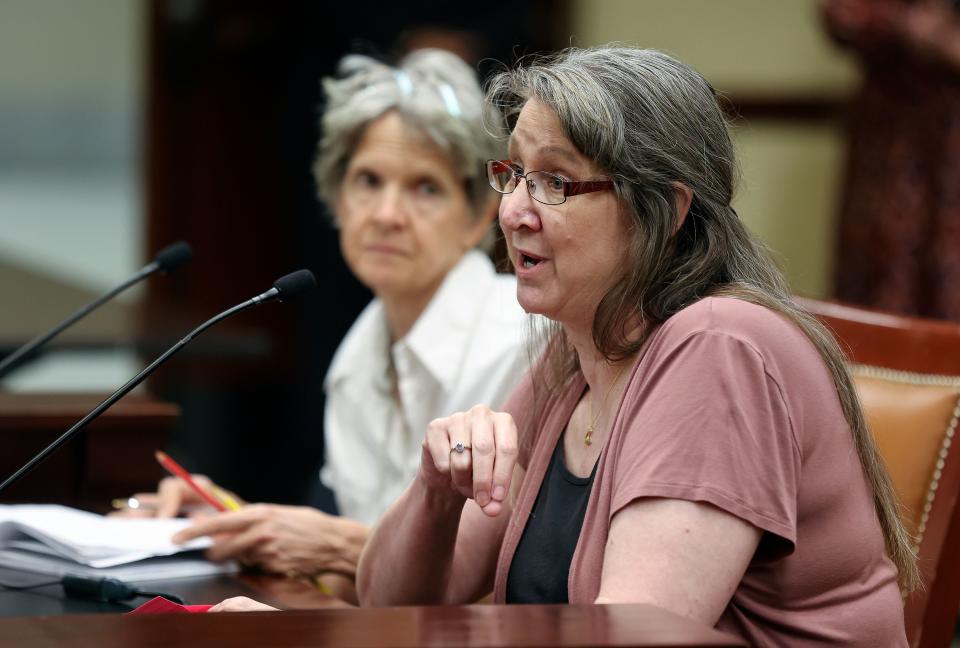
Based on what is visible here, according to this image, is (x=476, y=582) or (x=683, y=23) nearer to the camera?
(x=476, y=582)

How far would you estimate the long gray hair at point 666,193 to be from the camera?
4.75 feet

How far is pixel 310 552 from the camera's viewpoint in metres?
1.91

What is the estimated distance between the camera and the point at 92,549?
1.75 m

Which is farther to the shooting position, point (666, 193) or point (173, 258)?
point (173, 258)

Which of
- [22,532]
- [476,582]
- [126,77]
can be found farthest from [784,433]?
[126,77]

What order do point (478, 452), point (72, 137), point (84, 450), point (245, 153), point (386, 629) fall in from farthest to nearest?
point (72, 137) → point (245, 153) → point (84, 450) → point (478, 452) → point (386, 629)

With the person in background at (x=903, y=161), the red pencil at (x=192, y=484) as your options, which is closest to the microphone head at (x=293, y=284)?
the red pencil at (x=192, y=484)

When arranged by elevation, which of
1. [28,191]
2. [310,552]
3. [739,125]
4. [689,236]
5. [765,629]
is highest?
[739,125]

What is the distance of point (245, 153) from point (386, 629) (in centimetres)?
469

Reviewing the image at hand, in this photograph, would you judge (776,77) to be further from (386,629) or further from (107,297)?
(386,629)

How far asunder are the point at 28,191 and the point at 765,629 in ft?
18.5

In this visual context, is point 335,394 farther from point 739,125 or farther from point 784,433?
point 784,433

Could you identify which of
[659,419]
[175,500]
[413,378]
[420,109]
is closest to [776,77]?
[420,109]

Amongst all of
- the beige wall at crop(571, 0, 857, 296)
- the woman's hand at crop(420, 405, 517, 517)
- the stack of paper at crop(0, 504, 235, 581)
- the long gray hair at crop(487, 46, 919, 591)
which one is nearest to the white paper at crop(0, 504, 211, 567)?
the stack of paper at crop(0, 504, 235, 581)
